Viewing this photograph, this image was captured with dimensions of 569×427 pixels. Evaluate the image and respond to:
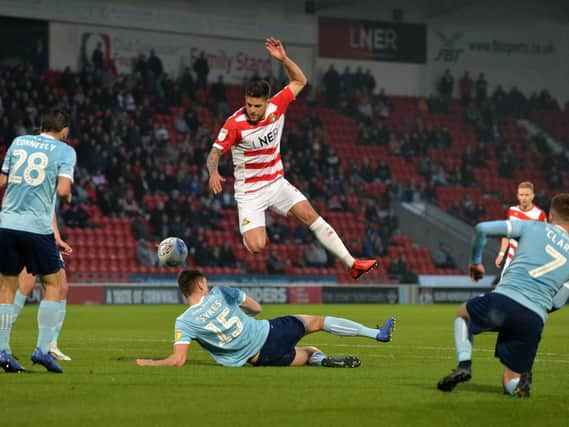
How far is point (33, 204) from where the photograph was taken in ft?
30.4

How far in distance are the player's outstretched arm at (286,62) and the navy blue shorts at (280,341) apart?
10.4 ft

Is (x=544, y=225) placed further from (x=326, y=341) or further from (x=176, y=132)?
(x=176, y=132)

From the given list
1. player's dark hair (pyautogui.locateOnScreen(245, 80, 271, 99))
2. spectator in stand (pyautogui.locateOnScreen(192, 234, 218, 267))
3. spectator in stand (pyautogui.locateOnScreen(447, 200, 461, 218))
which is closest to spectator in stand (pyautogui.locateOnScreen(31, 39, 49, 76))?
spectator in stand (pyautogui.locateOnScreen(192, 234, 218, 267))

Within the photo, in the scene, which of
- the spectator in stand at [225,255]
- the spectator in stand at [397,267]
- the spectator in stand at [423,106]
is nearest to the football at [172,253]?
the spectator in stand at [225,255]

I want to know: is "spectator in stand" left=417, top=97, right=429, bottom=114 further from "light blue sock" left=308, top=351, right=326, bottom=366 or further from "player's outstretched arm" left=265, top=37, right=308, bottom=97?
"light blue sock" left=308, top=351, right=326, bottom=366

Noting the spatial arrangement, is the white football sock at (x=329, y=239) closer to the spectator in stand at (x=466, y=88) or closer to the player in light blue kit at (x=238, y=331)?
the player in light blue kit at (x=238, y=331)

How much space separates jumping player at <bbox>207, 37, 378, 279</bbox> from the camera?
12.2 metres

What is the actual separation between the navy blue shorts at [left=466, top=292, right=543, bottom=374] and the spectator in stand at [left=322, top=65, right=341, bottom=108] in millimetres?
32592

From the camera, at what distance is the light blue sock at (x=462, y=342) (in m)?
8.10

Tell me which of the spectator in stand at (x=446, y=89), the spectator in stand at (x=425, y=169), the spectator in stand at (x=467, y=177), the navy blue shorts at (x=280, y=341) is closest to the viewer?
the navy blue shorts at (x=280, y=341)

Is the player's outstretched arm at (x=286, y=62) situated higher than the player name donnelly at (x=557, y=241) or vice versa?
the player's outstretched arm at (x=286, y=62)

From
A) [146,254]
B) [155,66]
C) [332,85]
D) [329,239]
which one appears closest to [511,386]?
[329,239]

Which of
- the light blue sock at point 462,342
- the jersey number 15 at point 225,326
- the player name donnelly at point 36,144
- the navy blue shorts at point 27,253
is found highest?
the player name donnelly at point 36,144

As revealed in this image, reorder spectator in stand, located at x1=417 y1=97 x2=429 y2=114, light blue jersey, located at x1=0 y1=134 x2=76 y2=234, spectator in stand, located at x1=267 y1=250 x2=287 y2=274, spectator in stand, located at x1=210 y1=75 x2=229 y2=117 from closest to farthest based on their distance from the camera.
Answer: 1. light blue jersey, located at x1=0 y1=134 x2=76 y2=234
2. spectator in stand, located at x1=267 y1=250 x2=287 y2=274
3. spectator in stand, located at x1=210 y1=75 x2=229 y2=117
4. spectator in stand, located at x1=417 y1=97 x2=429 y2=114
